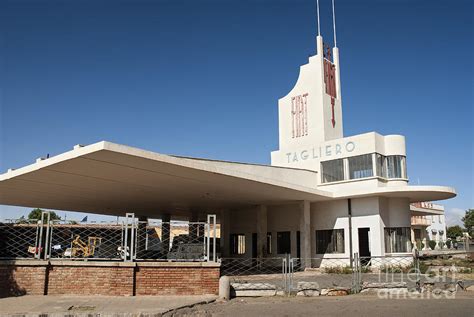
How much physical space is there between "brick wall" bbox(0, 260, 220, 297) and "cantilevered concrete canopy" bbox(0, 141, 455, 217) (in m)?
3.33

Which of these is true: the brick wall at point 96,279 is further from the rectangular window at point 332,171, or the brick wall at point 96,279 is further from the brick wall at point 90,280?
the rectangular window at point 332,171

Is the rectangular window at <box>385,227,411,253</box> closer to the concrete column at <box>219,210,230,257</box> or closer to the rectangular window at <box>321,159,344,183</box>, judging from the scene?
the rectangular window at <box>321,159,344,183</box>

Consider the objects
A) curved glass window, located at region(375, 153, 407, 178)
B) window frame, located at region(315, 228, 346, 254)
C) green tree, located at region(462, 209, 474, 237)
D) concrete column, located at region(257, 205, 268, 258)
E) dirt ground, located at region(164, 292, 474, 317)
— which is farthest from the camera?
green tree, located at region(462, 209, 474, 237)

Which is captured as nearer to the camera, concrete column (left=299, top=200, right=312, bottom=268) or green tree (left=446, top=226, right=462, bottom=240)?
concrete column (left=299, top=200, right=312, bottom=268)

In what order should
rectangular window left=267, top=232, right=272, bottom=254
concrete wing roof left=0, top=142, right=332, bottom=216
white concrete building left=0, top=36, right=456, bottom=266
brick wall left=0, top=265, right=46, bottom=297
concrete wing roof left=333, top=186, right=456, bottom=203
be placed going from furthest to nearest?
rectangular window left=267, top=232, right=272, bottom=254, concrete wing roof left=333, top=186, right=456, bottom=203, white concrete building left=0, top=36, right=456, bottom=266, concrete wing roof left=0, top=142, right=332, bottom=216, brick wall left=0, top=265, right=46, bottom=297

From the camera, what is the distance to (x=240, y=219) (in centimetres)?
3002

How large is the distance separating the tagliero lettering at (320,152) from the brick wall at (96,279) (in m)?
14.7

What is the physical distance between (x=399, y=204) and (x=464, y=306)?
14.2m

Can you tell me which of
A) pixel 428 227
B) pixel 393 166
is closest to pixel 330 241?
pixel 393 166

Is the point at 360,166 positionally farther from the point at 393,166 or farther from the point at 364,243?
the point at 364,243

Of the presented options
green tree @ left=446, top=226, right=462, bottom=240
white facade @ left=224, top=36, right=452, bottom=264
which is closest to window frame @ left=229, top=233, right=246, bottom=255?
white facade @ left=224, top=36, right=452, bottom=264

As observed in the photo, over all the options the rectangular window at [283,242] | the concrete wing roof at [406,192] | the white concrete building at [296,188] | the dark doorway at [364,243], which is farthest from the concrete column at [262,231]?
the dark doorway at [364,243]

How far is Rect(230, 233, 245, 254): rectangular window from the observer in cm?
3023

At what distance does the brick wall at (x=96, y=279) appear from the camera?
12.8m
